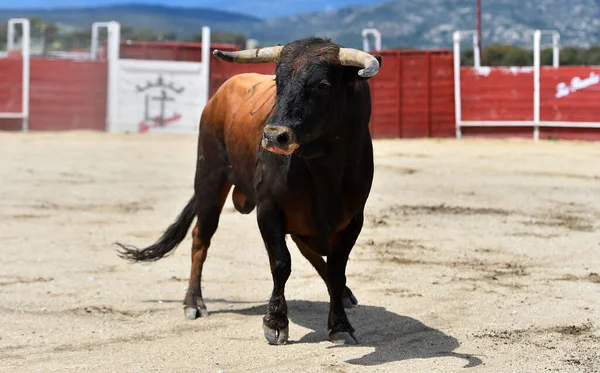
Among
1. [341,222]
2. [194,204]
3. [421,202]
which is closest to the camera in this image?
[341,222]

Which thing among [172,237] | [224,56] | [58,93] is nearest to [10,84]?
[58,93]

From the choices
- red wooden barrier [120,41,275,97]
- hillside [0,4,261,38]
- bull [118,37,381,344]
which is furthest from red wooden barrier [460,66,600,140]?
hillside [0,4,261,38]

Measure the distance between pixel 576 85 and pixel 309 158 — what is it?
1515 centimetres

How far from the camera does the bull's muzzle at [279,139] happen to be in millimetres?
4820

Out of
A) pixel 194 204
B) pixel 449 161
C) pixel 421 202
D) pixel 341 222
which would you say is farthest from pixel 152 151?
pixel 341 222

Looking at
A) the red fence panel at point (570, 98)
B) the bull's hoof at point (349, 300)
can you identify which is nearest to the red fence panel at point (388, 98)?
the red fence panel at point (570, 98)

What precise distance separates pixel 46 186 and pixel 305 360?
7704 mm

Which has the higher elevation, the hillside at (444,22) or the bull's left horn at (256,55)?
the hillside at (444,22)

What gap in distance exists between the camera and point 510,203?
10719 mm

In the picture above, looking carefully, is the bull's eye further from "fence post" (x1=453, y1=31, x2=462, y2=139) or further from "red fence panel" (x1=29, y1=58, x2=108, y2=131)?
"red fence panel" (x1=29, y1=58, x2=108, y2=131)

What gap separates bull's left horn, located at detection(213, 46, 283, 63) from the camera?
5.35 meters

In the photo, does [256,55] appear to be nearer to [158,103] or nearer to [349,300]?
[349,300]

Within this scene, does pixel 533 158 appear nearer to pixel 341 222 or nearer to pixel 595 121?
pixel 595 121

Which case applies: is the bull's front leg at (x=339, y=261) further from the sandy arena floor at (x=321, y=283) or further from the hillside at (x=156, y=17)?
the hillside at (x=156, y=17)
